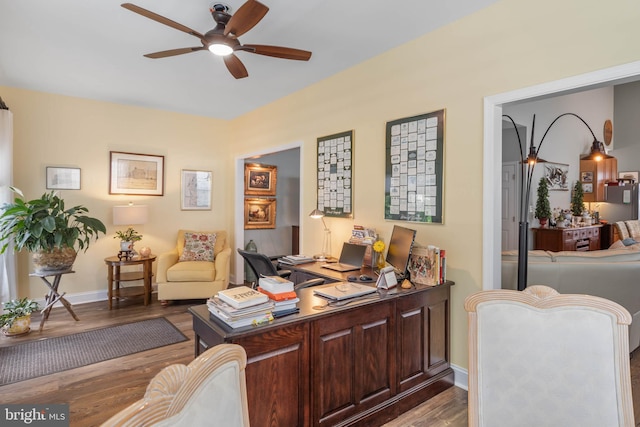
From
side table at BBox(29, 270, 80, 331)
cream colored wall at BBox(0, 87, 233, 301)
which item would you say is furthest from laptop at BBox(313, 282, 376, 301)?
cream colored wall at BBox(0, 87, 233, 301)

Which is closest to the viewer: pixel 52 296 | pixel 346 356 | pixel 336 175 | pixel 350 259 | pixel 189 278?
pixel 346 356

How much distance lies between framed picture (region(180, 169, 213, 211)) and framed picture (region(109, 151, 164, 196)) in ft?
1.17

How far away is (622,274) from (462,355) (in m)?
1.61

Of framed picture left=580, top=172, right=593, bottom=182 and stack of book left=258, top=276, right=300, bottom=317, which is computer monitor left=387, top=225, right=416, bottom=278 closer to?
stack of book left=258, top=276, right=300, bottom=317

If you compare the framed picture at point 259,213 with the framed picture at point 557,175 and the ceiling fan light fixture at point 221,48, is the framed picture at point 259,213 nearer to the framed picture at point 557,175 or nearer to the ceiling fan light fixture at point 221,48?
the ceiling fan light fixture at point 221,48

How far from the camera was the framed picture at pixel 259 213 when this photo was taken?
20.8 ft

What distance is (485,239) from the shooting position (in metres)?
2.42

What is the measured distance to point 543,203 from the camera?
5734 mm

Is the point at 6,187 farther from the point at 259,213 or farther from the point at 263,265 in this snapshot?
the point at 259,213

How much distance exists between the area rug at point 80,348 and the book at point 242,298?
209cm

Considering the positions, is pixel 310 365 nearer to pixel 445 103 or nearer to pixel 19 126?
pixel 445 103

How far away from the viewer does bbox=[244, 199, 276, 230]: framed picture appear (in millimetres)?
6343

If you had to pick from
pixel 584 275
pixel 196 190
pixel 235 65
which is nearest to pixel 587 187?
pixel 584 275

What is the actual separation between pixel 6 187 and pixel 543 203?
25.1 ft
